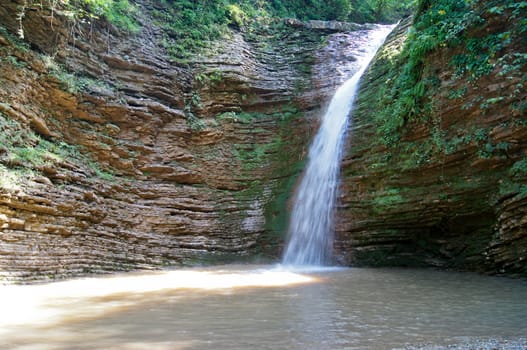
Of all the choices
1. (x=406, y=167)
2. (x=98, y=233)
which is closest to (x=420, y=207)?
(x=406, y=167)

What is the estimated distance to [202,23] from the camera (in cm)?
1440

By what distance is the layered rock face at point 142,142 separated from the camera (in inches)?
308

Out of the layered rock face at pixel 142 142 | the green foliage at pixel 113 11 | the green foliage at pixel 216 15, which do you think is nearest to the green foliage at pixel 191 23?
the green foliage at pixel 216 15

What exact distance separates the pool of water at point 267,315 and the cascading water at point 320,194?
3645 millimetres

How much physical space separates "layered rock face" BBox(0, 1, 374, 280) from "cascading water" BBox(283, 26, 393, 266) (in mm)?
592

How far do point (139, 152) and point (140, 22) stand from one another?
5109 millimetres

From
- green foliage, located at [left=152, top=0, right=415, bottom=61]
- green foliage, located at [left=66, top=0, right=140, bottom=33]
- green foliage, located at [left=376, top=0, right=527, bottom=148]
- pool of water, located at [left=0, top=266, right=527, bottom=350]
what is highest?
green foliage, located at [left=152, top=0, right=415, bottom=61]

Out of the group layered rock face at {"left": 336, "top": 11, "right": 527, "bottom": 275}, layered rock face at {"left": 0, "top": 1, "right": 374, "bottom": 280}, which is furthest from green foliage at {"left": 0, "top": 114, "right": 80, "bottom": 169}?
layered rock face at {"left": 336, "top": 11, "right": 527, "bottom": 275}

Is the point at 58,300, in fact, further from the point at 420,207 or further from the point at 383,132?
the point at 383,132

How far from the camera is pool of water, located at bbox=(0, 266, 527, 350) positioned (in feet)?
8.97

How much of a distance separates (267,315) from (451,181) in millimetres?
5709

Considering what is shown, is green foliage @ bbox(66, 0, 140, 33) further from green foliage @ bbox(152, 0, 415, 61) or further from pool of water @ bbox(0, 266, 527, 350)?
pool of water @ bbox(0, 266, 527, 350)

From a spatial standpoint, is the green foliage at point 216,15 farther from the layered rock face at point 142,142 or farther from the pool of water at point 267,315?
the pool of water at point 267,315

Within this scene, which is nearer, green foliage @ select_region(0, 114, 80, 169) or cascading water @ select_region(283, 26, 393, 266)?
green foliage @ select_region(0, 114, 80, 169)
